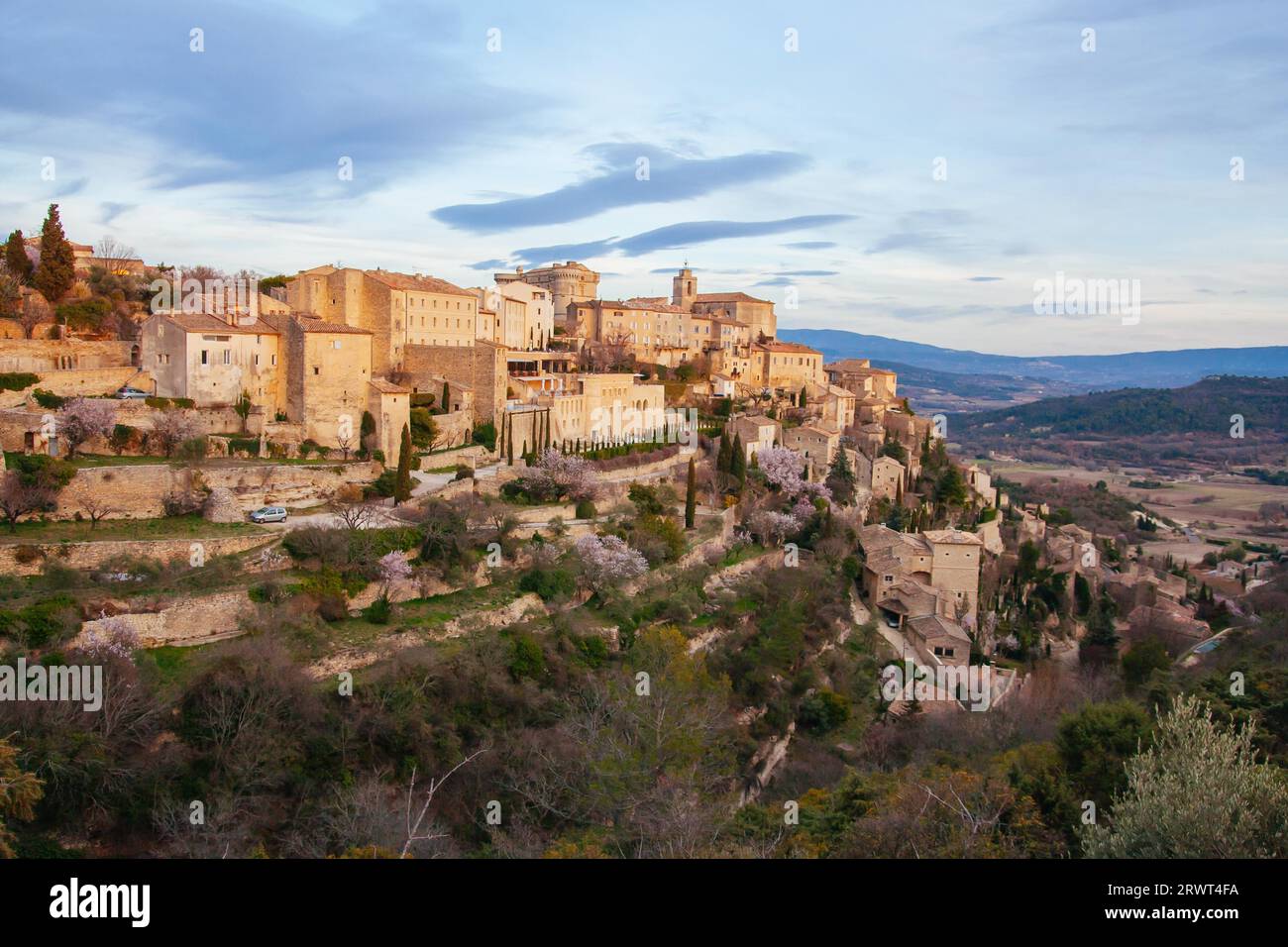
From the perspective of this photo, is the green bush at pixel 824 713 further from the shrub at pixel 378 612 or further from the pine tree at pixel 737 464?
the pine tree at pixel 737 464

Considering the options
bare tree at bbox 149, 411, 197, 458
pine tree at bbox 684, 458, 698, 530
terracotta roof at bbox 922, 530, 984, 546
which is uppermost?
bare tree at bbox 149, 411, 197, 458

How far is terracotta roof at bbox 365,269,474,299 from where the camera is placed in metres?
31.0

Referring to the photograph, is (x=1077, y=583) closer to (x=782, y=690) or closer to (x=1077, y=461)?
(x=782, y=690)

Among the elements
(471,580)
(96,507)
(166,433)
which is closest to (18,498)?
(96,507)

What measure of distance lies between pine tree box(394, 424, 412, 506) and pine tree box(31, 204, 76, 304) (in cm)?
1306

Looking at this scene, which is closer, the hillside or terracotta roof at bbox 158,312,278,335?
terracotta roof at bbox 158,312,278,335

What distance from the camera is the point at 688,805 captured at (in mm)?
13438

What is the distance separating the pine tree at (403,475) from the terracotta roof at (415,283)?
7991 millimetres

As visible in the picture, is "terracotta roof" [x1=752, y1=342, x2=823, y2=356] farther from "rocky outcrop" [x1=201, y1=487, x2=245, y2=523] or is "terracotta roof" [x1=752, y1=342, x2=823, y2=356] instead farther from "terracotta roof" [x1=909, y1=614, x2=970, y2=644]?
"rocky outcrop" [x1=201, y1=487, x2=245, y2=523]

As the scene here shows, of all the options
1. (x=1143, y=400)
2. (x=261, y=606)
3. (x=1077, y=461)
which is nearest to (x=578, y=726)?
(x=261, y=606)

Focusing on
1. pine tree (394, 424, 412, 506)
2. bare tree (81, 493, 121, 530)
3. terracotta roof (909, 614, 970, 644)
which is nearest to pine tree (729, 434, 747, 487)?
terracotta roof (909, 614, 970, 644)

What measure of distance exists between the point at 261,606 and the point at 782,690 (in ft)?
42.0
